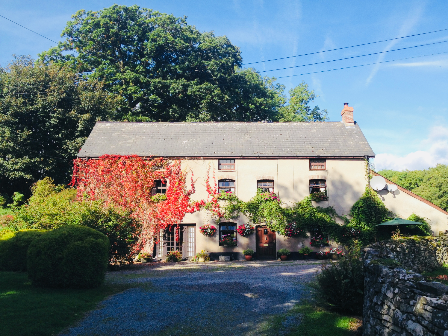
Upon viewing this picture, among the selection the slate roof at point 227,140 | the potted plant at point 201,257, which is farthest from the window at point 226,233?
the slate roof at point 227,140

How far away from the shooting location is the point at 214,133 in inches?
966

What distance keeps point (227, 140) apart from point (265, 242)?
273 inches

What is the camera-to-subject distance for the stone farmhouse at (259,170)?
71.8ft

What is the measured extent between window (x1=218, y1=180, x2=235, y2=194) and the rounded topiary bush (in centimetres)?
1180

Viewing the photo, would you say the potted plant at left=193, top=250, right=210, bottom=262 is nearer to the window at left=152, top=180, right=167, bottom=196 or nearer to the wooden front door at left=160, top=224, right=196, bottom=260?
the wooden front door at left=160, top=224, right=196, bottom=260

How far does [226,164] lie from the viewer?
74.7 ft

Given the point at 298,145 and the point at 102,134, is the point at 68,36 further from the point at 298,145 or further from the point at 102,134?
the point at 298,145

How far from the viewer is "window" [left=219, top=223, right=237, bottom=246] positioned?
21781mm

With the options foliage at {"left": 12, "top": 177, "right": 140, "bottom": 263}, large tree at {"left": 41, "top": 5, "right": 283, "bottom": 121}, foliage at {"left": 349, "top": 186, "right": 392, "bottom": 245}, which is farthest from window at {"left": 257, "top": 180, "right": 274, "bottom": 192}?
large tree at {"left": 41, "top": 5, "right": 283, "bottom": 121}

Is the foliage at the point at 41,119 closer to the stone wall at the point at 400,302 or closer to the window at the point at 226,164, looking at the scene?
the window at the point at 226,164

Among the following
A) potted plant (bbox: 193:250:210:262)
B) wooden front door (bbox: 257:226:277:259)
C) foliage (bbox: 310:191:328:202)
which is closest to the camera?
potted plant (bbox: 193:250:210:262)

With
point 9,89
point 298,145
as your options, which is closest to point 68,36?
point 9,89

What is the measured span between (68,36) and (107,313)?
32.0 metres

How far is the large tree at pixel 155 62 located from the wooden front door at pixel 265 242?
14373 millimetres
